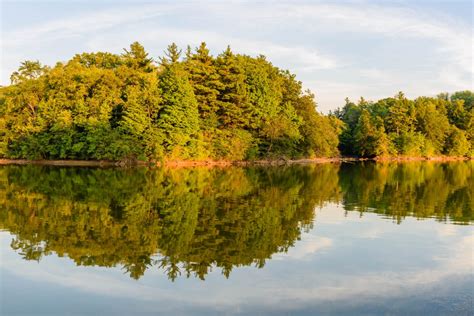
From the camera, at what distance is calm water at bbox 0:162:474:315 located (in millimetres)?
8219

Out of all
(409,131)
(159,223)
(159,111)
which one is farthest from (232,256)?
(409,131)

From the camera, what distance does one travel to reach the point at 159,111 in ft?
160

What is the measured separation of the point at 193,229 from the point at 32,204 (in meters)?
8.43

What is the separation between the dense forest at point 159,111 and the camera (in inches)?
1847

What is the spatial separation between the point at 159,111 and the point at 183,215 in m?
34.0

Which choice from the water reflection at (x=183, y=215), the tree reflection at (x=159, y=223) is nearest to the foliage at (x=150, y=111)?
the water reflection at (x=183, y=215)

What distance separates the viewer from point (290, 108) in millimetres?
58156

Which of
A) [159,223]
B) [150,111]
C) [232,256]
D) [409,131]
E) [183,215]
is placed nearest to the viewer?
[232,256]

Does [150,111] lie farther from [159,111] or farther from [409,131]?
[409,131]

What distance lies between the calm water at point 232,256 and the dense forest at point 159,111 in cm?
2656

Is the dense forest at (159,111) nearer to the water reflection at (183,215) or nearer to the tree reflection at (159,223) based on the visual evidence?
the water reflection at (183,215)

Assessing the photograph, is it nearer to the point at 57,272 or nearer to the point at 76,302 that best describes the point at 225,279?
the point at 76,302

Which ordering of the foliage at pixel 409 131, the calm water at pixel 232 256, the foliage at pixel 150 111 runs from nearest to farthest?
the calm water at pixel 232 256 < the foliage at pixel 150 111 < the foliage at pixel 409 131

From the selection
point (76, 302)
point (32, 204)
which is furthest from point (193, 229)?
point (32, 204)
